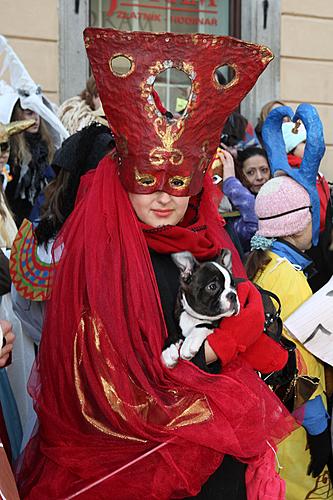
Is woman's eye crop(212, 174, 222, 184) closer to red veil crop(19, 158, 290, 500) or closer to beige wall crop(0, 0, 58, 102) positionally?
red veil crop(19, 158, 290, 500)

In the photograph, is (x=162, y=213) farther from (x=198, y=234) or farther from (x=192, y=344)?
(x=192, y=344)

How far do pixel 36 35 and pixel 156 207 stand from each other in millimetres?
5402

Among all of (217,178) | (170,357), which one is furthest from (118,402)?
(217,178)

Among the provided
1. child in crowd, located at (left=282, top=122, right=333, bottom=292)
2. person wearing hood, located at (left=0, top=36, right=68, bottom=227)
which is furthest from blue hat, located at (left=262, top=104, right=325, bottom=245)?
person wearing hood, located at (left=0, top=36, right=68, bottom=227)

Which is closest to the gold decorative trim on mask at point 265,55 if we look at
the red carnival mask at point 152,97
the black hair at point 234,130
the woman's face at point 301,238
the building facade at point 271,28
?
the red carnival mask at point 152,97

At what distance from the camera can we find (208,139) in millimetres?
2998

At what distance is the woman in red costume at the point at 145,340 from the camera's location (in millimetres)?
2719

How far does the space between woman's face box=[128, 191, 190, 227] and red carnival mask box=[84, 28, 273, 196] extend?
0.02m

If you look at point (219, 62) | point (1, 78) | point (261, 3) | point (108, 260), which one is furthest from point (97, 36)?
point (261, 3)

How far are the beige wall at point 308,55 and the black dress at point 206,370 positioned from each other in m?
6.35

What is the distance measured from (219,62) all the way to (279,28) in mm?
6279

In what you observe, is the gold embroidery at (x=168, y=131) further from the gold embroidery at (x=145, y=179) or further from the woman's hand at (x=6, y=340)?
the woman's hand at (x=6, y=340)

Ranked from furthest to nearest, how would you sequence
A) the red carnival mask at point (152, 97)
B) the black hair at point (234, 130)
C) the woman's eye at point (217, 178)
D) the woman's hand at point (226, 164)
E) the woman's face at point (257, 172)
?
1. the black hair at point (234, 130)
2. the woman's face at point (257, 172)
3. the woman's hand at point (226, 164)
4. the woman's eye at point (217, 178)
5. the red carnival mask at point (152, 97)

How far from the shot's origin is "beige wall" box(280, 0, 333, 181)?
29.5ft
